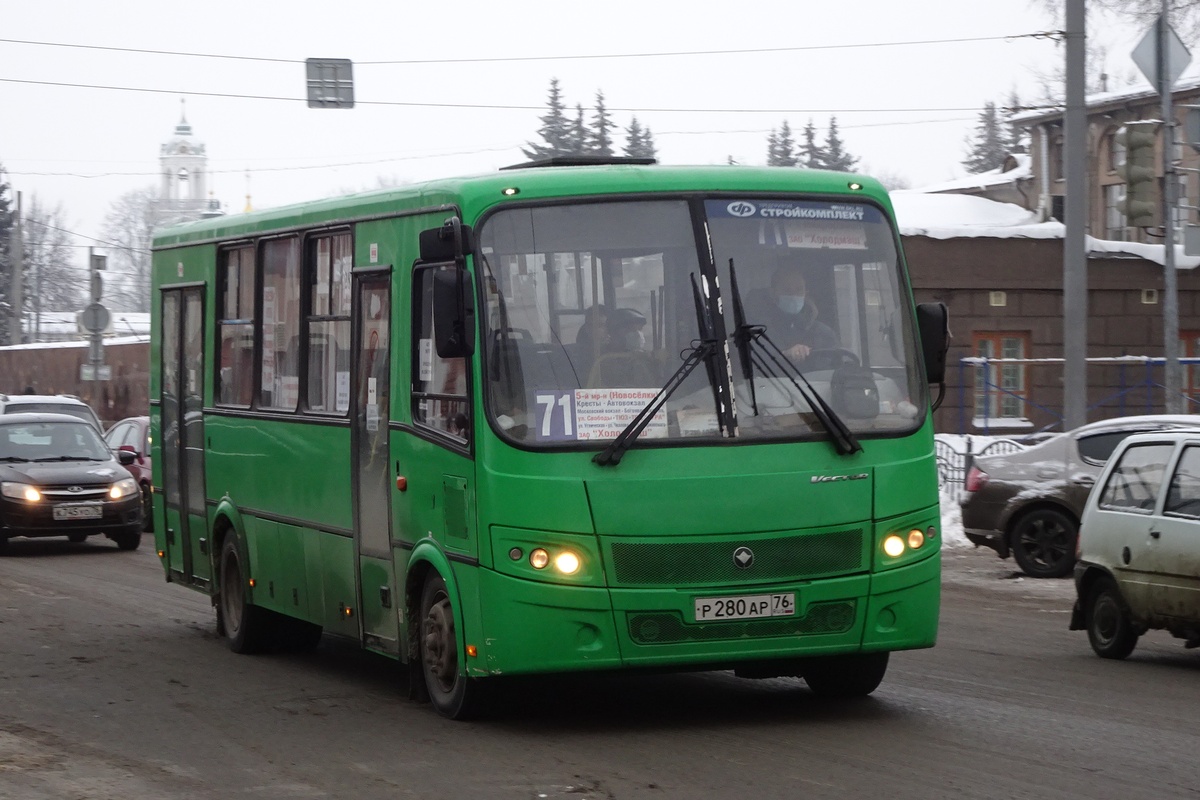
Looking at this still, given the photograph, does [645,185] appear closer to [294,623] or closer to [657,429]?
[657,429]

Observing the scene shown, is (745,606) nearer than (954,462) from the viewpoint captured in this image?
Yes

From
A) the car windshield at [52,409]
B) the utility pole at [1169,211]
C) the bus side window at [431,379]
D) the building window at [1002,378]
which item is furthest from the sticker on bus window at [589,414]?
the building window at [1002,378]

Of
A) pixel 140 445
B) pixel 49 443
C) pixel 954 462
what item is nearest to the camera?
pixel 49 443

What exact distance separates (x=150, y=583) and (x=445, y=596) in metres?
10.00

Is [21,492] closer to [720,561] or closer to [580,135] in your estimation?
[720,561]

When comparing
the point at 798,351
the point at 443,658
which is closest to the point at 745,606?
the point at 798,351

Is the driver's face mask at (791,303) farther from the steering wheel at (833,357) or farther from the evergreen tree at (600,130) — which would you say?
the evergreen tree at (600,130)

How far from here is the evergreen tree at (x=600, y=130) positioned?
89000 millimetres

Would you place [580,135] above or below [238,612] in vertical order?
above

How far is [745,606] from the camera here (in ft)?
27.8

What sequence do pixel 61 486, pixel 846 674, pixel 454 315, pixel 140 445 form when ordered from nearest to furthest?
pixel 454 315 → pixel 846 674 → pixel 61 486 → pixel 140 445

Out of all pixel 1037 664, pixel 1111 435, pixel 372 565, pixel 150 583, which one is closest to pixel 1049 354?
pixel 1111 435

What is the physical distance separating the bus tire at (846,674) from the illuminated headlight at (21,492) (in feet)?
48.1

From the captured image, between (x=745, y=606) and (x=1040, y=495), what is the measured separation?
10.4m
